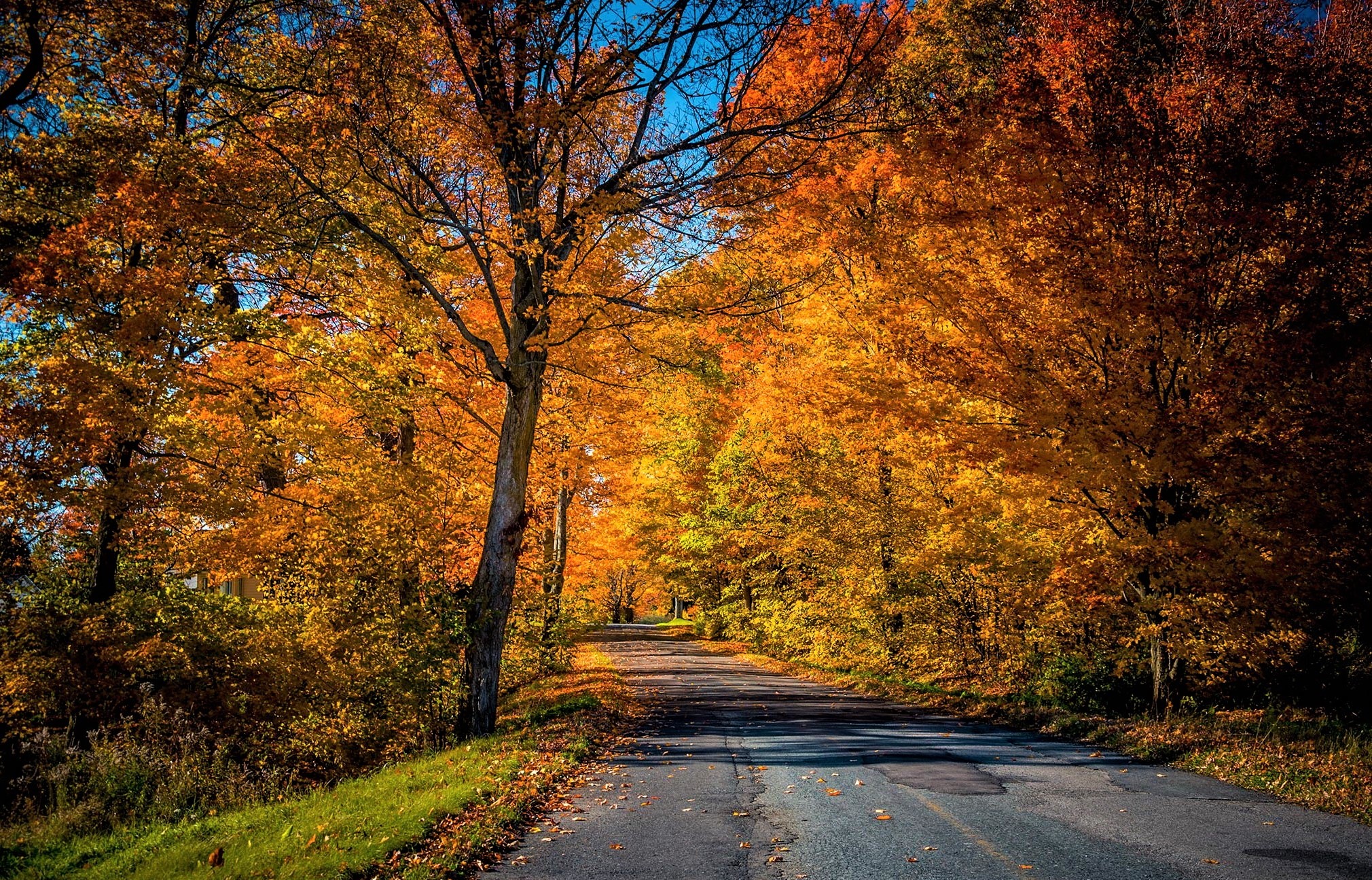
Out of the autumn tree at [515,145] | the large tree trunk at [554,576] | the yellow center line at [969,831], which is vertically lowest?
the yellow center line at [969,831]

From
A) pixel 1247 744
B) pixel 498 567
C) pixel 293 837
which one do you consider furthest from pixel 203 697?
pixel 1247 744

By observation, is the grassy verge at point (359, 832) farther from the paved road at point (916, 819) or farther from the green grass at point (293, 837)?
the paved road at point (916, 819)

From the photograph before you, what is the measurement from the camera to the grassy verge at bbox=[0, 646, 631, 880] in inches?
214

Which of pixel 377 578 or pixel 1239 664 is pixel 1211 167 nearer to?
pixel 1239 664

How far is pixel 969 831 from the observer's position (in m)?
6.13

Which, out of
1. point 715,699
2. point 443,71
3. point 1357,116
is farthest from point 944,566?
point 443,71

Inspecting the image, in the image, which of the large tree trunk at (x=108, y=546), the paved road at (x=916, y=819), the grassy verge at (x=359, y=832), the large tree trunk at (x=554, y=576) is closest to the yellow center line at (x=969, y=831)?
the paved road at (x=916, y=819)

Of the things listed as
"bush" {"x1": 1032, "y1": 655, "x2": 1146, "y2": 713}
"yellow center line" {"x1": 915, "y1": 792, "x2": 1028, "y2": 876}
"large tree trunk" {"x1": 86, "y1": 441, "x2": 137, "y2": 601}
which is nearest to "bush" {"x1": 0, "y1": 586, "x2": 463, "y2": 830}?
"large tree trunk" {"x1": 86, "y1": 441, "x2": 137, "y2": 601}

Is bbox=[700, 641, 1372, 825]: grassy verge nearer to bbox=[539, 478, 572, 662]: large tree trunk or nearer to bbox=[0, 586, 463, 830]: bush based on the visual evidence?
bbox=[539, 478, 572, 662]: large tree trunk

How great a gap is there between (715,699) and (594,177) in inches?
400

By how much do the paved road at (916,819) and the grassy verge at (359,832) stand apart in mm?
488

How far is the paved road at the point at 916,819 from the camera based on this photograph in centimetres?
536

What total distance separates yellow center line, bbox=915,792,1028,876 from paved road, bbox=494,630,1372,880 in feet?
0.06

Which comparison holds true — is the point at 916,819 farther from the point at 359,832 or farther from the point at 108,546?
the point at 108,546
